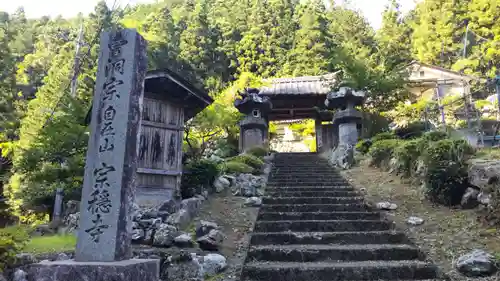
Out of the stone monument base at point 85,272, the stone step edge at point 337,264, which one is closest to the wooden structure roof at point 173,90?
the stone step edge at point 337,264

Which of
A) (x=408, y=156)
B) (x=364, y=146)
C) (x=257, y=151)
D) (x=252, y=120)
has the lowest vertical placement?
(x=408, y=156)

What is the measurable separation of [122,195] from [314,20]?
34.6m

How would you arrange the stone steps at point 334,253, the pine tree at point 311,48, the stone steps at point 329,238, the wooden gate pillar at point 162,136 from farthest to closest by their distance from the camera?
the pine tree at point 311,48
the wooden gate pillar at point 162,136
the stone steps at point 329,238
the stone steps at point 334,253

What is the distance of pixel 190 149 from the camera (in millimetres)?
14219

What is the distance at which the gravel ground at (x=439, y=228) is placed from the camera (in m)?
5.50

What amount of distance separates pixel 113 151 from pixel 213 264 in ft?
8.62

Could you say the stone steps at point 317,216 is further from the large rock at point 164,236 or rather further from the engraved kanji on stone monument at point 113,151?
the engraved kanji on stone monument at point 113,151

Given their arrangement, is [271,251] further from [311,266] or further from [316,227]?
[316,227]

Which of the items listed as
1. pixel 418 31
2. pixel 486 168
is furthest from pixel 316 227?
pixel 418 31

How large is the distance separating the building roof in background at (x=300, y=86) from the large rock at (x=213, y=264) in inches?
515

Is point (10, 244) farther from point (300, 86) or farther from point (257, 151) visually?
point (300, 86)

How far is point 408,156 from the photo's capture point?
9.26 metres

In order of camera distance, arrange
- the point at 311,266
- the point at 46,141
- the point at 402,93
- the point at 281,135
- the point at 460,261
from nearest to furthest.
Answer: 1. the point at 460,261
2. the point at 311,266
3. the point at 46,141
4. the point at 402,93
5. the point at 281,135

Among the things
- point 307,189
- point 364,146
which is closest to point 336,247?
point 307,189
